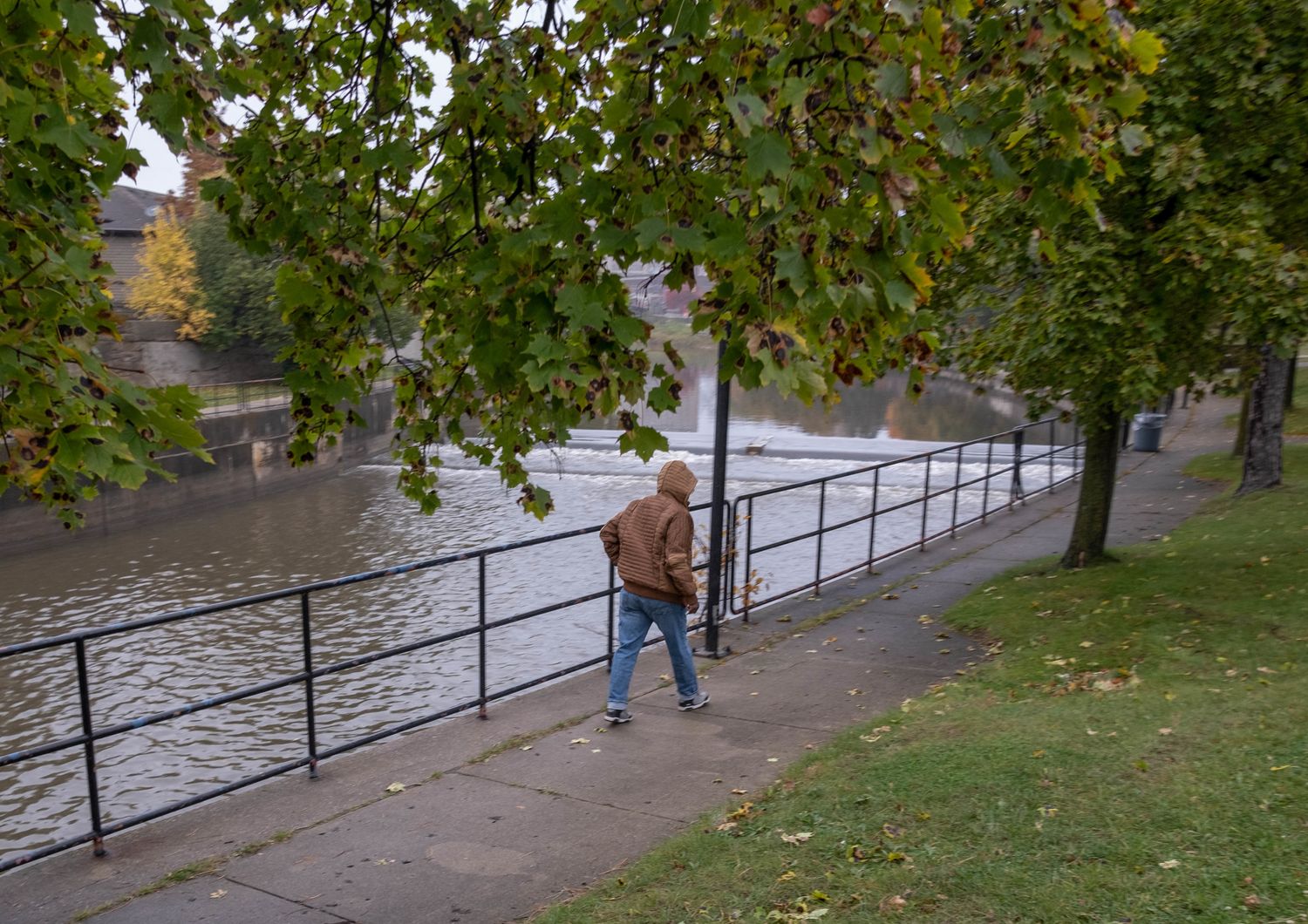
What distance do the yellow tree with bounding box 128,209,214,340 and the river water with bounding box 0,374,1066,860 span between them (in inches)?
461

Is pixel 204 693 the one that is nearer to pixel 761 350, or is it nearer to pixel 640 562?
pixel 640 562

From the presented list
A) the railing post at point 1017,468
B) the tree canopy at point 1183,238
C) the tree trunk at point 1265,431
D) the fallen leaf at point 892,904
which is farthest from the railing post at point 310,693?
the tree trunk at point 1265,431

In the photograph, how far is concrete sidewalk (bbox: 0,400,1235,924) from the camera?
17.1 ft

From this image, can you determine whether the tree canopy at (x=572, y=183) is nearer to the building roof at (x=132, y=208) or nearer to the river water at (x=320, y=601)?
the river water at (x=320, y=601)

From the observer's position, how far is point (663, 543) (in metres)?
7.61

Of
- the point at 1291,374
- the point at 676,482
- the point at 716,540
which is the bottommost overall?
the point at 716,540

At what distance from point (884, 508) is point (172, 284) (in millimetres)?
31840

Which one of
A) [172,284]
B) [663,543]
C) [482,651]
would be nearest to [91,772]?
[482,651]

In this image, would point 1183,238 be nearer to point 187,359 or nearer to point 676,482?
point 676,482

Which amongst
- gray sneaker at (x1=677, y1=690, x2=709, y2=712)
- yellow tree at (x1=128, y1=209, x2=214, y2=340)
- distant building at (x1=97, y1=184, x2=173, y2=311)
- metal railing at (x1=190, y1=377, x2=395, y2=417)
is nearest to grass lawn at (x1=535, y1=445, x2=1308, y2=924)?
gray sneaker at (x1=677, y1=690, x2=709, y2=712)

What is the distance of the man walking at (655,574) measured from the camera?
761 centimetres

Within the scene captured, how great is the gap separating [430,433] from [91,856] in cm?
267

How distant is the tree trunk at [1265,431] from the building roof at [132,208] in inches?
1769

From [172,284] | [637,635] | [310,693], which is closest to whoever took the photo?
[310,693]
